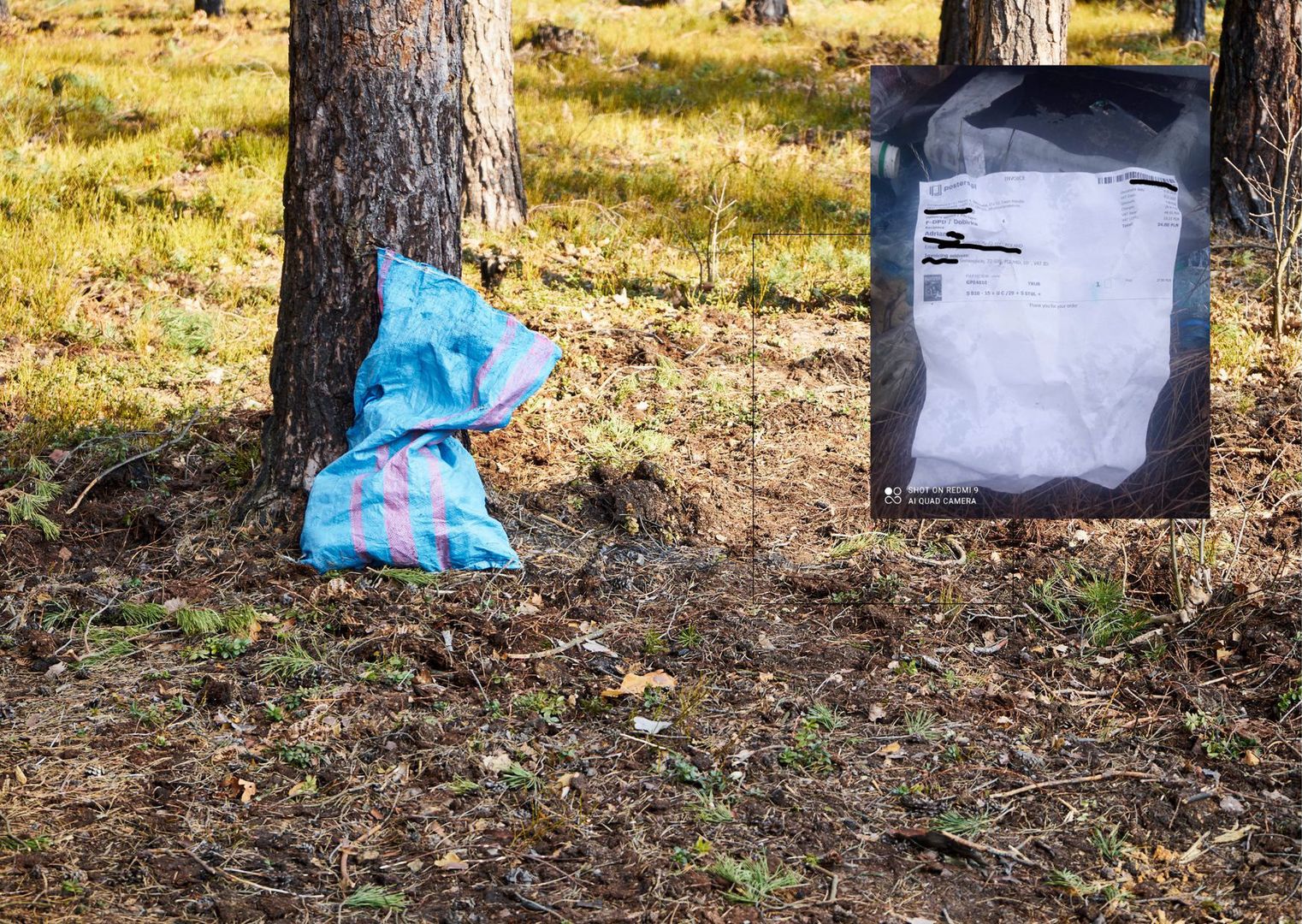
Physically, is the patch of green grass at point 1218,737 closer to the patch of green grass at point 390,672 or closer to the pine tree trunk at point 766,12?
the patch of green grass at point 390,672

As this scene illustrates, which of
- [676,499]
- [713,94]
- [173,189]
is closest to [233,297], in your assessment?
[173,189]

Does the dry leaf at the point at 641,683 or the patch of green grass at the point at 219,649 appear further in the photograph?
the patch of green grass at the point at 219,649

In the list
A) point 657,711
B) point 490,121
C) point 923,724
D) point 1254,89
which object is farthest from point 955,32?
point 657,711

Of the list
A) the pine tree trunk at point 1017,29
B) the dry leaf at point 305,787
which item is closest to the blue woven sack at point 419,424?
the dry leaf at point 305,787

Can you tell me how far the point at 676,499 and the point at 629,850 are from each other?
1974mm

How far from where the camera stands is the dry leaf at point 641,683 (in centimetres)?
341

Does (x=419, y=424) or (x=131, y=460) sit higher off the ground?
(x=419, y=424)

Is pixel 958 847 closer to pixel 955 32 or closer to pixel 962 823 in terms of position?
pixel 962 823

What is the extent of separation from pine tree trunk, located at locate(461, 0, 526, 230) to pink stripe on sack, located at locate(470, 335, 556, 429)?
3.34m

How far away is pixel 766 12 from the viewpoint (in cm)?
1574

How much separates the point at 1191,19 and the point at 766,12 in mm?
5532

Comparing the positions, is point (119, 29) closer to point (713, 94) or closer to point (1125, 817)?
point (713, 94)

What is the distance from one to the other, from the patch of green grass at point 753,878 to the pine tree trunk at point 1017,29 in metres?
Result: 4.34

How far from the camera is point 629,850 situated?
9.05 feet
